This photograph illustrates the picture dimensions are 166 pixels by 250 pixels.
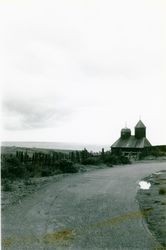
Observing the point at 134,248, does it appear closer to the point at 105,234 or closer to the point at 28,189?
the point at 105,234

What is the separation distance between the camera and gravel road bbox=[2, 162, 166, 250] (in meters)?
7.68

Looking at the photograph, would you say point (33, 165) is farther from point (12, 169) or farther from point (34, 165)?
point (12, 169)

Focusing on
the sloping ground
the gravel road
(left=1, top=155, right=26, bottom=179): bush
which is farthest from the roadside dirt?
the sloping ground

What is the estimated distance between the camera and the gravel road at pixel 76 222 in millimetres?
7679

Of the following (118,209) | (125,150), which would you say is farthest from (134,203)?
(125,150)

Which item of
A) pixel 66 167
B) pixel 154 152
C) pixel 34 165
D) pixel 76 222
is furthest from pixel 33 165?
pixel 154 152

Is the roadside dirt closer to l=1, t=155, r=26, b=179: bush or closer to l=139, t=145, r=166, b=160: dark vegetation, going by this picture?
l=1, t=155, r=26, b=179: bush

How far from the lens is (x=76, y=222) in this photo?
31.2 feet

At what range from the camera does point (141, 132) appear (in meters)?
58.6

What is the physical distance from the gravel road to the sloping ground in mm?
252

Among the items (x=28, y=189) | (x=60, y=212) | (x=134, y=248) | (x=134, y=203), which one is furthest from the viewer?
(x=28, y=189)

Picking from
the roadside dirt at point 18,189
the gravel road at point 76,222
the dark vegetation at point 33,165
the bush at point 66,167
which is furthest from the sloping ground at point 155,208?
the bush at point 66,167

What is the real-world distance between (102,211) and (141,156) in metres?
40.4

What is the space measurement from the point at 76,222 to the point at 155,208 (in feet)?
11.9
